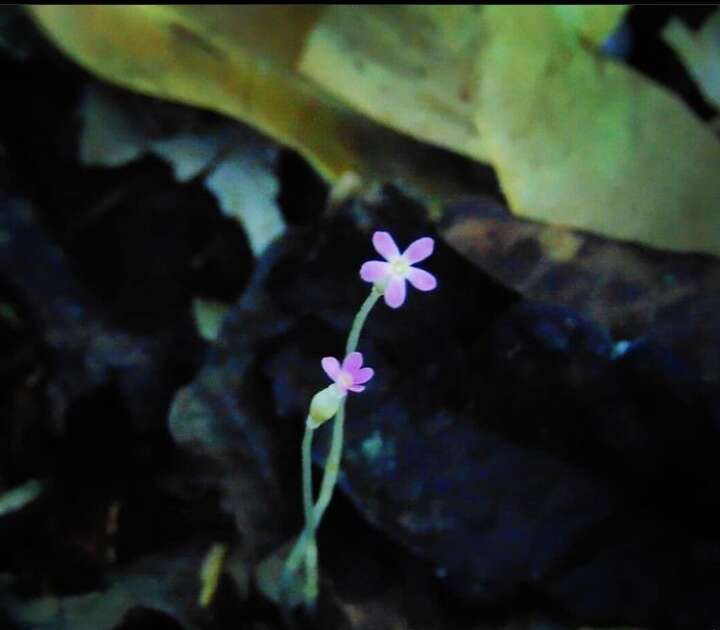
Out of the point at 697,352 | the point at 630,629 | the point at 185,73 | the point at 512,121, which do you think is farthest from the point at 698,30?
the point at 630,629

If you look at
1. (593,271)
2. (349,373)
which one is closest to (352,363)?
(349,373)

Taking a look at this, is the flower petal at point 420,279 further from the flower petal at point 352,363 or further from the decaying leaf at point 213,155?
the decaying leaf at point 213,155

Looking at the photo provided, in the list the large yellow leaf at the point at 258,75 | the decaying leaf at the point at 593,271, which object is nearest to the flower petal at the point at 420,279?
the decaying leaf at the point at 593,271

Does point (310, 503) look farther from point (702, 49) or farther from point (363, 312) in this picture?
point (702, 49)

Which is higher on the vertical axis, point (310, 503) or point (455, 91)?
point (455, 91)

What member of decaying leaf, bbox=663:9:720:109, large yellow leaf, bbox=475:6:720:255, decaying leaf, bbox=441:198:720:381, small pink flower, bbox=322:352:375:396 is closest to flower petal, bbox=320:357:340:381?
small pink flower, bbox=322:352:375:396

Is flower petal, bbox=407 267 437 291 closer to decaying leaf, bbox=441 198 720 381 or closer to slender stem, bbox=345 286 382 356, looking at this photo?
slender stem, bbox=345 286 382 356
